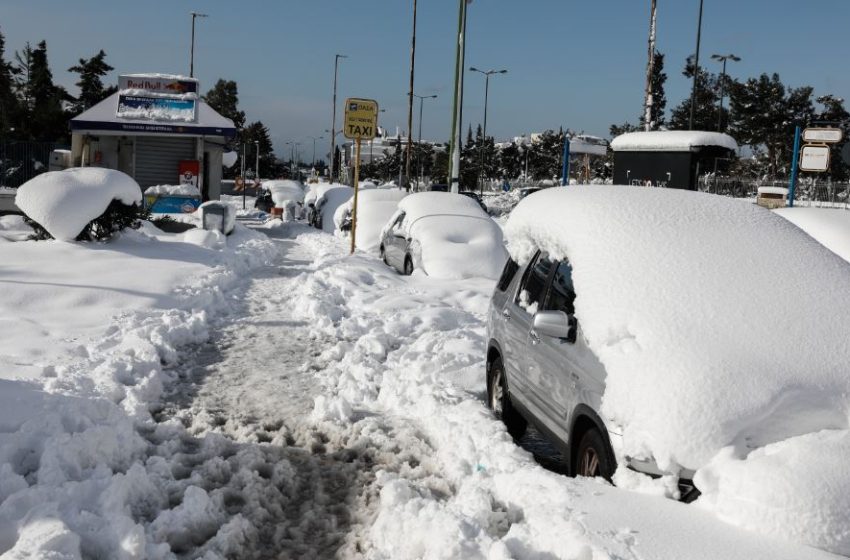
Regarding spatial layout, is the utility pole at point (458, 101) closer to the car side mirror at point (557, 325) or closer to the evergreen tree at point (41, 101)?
the car side mirror at point (557, 325)

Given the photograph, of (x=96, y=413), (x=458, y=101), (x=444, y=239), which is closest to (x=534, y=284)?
(x=96, y=413)

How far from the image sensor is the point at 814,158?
58.8 feet

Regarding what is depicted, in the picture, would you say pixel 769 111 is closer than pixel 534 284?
No

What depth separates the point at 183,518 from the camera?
14.1ft

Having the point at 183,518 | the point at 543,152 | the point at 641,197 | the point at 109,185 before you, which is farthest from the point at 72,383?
the point at 543,152

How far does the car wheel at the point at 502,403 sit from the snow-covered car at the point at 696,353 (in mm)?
462

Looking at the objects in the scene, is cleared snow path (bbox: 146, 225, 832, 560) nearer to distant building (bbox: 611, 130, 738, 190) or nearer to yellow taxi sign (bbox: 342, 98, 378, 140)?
yellow taxi sign (bbox: 342, 98, 378, 140)

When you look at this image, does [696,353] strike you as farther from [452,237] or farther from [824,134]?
[824,134]

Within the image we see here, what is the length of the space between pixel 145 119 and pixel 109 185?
19.6 m

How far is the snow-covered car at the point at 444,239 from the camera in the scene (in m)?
13.8

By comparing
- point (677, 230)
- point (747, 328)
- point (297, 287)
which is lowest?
point (297, 287)

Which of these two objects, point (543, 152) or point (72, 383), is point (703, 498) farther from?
point (543, 152)

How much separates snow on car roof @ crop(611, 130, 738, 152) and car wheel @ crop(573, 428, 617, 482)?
16533mm

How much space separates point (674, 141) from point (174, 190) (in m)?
18.8
